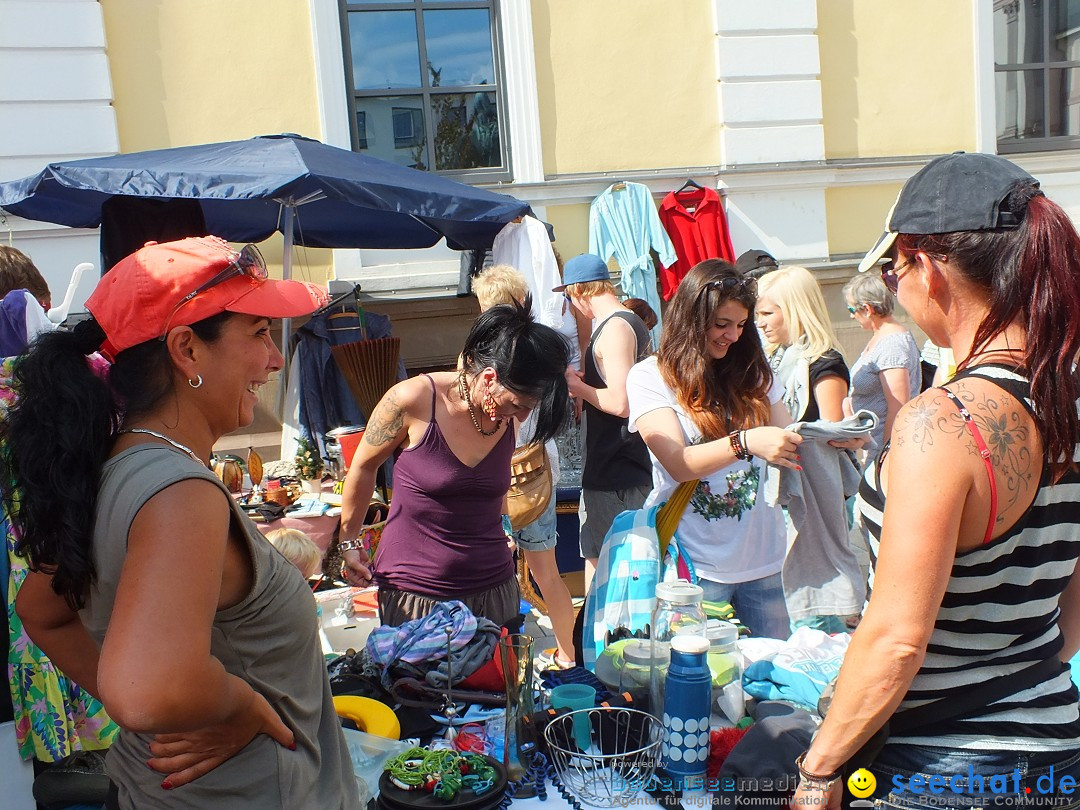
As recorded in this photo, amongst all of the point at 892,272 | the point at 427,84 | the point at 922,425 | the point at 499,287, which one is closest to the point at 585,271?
the point at 499,287

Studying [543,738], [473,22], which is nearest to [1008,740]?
[543,738]

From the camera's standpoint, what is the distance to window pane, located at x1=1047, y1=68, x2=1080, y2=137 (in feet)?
27.6

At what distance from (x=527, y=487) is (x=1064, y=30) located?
320 inches

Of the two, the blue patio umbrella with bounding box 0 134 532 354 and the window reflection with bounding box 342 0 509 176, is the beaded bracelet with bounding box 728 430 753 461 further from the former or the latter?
the window reflection with bounding box 342 0 509 176

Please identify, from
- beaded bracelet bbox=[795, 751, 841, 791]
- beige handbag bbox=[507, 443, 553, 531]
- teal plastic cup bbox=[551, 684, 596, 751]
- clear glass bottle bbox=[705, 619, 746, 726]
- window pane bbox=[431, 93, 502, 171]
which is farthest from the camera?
window pane bbox=[431, 93, 502, 171]

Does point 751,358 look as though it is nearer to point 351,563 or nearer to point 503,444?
point 503,444

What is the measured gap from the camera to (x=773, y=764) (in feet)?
5.39

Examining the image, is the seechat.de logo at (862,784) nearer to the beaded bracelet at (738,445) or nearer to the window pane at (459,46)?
the beaded bracelet at (738,445)

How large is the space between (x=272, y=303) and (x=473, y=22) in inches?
250

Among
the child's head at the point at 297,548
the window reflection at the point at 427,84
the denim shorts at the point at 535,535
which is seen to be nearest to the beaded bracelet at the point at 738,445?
the denim shorts at the point at 535,535

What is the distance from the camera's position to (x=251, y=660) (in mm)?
1347

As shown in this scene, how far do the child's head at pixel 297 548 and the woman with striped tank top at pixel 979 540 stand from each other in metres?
2.26

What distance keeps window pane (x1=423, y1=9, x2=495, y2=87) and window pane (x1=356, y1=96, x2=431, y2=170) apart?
1.01 feet

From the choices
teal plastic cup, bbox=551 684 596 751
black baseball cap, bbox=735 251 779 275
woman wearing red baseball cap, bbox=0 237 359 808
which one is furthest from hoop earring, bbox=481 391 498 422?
black baseball cap, bbox=735 251 779 275
